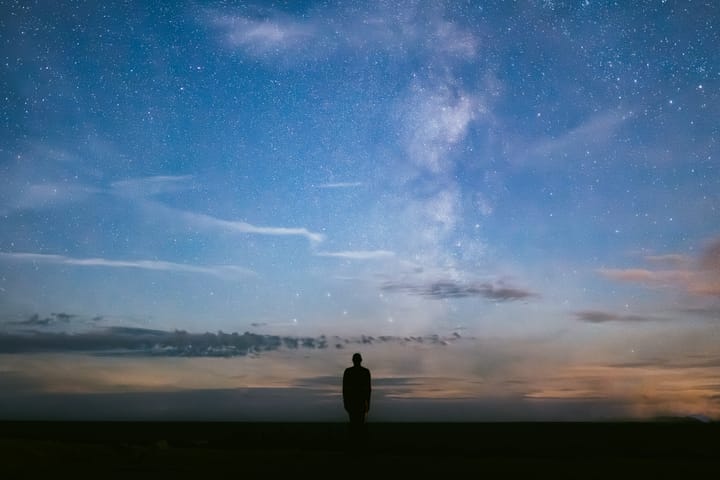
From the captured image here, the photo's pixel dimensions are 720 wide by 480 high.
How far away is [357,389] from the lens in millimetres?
14383

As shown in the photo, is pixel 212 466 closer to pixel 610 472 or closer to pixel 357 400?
pixel 357 400

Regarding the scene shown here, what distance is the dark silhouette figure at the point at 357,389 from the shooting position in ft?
47.2

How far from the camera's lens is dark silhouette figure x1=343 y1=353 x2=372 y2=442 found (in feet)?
47.2

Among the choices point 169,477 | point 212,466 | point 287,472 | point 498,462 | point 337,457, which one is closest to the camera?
point 169,477

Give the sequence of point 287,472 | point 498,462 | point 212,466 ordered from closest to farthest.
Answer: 1. point 287,472
2. point 212,466
3. point 498,462

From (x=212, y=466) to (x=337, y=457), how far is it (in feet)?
9.96

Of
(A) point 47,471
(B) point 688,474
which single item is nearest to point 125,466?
(A) point 47,471

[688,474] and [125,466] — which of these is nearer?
[688,474]

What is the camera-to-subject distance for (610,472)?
1095 centimetres

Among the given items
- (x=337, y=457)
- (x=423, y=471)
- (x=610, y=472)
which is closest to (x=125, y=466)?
(x=337, y=457)

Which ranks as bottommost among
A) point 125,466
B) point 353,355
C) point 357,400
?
point 125,466

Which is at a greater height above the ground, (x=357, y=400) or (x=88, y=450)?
(x=357, y=400)

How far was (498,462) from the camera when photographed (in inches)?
503

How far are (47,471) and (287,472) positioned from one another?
12.5ft
